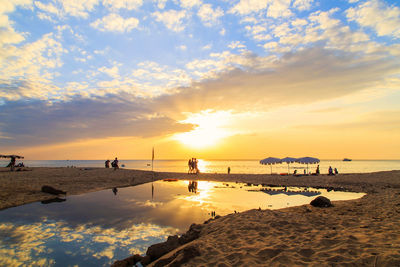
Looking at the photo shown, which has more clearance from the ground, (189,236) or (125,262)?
(189,236)

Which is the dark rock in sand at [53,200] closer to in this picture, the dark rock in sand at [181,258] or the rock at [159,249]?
the rock at [159,249]

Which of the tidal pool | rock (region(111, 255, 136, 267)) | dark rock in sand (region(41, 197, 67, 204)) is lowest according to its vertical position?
dark rock in sand (region(41, 197, 67, 204))

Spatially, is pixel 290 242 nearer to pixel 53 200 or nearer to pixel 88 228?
pixel 88 228

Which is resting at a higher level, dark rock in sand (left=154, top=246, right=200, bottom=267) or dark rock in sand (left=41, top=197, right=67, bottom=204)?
dark rock in sand (left=154, top=246, right=200, bottom=267)

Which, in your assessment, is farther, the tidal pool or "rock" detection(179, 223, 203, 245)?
"rock" detection(179, 223, 203, 245)

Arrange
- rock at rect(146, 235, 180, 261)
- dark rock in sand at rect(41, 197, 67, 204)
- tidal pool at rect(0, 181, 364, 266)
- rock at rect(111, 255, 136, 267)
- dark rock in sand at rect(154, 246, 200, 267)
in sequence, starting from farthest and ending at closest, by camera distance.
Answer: dark rock in sand at rect(41, 197, 67, 204) < tidal pool at rect(0, 181, 364, 266) < rock at rect(146, 235, 180, 261) < rock at rect(111, 255, 136, 267) < dark rock in sand at rect(154, 246, 200, 267)

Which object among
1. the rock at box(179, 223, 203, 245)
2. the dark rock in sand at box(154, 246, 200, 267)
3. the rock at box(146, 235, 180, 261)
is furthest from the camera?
the rock at box(179, 223, 203, 245)

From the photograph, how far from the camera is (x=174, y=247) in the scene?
304 inches

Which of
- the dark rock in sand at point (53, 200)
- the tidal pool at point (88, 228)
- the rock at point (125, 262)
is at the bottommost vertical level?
the dark rock in sand at point (53, 200)

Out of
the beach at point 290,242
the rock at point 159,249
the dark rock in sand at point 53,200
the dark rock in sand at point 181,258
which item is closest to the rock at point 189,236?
the beach at point 290,242

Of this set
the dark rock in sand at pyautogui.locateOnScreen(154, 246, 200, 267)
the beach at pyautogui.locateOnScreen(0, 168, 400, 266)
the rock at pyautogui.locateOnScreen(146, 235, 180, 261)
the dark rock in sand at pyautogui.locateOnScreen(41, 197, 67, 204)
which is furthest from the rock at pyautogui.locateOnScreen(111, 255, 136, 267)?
the dark rock in sand at pyautogui.locateOnScreen(41, 197, 67, 204)

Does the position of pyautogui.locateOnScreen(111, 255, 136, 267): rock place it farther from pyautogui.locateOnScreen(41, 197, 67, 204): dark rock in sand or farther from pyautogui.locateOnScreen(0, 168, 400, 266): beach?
pyautogui.locateOnScreen(41, 197, 67, 204): dark rock in sand

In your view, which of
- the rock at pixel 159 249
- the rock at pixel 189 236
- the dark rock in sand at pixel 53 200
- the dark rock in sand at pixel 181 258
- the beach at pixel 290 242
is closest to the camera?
the beach at pixel 290 242

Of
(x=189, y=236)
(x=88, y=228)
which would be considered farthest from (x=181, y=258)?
(x=88, y=228)
